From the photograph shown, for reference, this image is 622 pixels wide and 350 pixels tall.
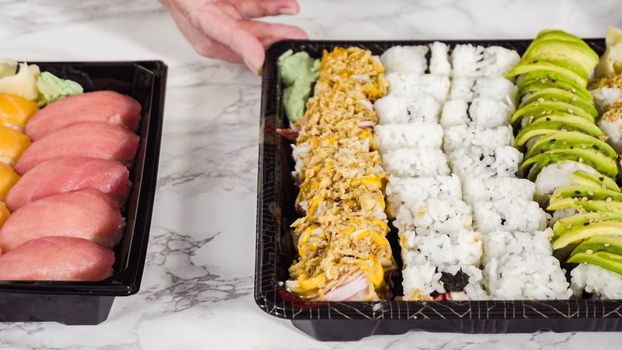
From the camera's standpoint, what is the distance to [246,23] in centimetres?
241

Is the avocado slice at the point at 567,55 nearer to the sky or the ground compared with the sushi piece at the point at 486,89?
nearer to the sky

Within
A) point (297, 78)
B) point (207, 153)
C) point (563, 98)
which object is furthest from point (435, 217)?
point (207, 153)

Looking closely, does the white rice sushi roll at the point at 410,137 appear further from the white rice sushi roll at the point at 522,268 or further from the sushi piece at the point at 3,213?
the sushi piece at the point at 3,213

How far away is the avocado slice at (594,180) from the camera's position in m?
1.80

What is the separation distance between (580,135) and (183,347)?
3.29 ft

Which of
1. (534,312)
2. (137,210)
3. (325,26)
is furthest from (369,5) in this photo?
(534,312)

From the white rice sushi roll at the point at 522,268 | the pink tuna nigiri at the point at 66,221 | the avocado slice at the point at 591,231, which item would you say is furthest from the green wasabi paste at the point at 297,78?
the avocado slice at the point at 591,231

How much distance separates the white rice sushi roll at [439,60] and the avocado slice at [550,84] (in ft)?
0.69

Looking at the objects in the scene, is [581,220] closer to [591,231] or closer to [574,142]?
[591,231]

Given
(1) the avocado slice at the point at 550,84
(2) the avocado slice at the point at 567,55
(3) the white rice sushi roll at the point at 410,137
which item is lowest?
(3) the white rice sushi roll at the point at 410,137

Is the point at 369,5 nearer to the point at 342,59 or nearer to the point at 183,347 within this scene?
the point at 342,59

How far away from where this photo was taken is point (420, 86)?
213cm

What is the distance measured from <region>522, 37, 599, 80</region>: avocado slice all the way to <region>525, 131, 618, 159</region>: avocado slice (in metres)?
0.27

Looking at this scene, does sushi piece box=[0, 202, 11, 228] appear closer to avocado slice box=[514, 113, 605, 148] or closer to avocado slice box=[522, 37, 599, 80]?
avocado slice box=[514, 113, 605, 148]
